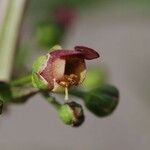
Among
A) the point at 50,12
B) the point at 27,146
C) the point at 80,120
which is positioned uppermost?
the point at 50,12

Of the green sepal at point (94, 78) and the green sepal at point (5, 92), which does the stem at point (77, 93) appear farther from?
the green sepal at point (94, 78)

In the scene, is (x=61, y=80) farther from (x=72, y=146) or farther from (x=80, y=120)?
(x=72, y=146)

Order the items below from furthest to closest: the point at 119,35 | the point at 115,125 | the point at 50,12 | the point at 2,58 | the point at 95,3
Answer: the point at 119,35 → the point at 115,125 → the point at 95,3 → the point at 50,12 → the point at 2,58

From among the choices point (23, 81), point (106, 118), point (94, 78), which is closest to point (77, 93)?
point (23, 81)

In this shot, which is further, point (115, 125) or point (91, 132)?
point (91, 132)

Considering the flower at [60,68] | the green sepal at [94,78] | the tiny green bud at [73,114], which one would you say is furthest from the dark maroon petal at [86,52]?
the green sepal at [94,78]

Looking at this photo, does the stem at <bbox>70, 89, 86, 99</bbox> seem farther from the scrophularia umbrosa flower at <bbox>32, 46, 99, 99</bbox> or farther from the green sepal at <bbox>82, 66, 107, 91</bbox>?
the green sepal at <bbox>82, 66, 107, 91</bbox>

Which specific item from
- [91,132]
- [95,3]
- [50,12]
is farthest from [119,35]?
[50,12]
